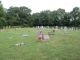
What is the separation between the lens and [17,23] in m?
92.6

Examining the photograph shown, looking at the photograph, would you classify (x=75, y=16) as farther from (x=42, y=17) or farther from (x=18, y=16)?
(x=18, y=16)

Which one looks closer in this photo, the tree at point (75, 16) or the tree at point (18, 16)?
the tree at point (75, 16)

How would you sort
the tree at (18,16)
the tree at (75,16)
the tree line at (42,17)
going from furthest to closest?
the tree at (18,16) < the tree line at (42,17) < the tree at (75,16)

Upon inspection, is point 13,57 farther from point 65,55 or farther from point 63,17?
point 63,17

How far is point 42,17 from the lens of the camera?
9550cm

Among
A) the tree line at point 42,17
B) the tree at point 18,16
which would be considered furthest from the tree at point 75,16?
the tree at point 18,16

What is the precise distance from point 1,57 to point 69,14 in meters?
79.6

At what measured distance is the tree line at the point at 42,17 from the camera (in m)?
88.6

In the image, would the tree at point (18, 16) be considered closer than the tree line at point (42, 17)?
No

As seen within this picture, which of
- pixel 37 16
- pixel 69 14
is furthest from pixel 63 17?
pixel 37 16

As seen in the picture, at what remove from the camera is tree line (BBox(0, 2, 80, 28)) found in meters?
88.6

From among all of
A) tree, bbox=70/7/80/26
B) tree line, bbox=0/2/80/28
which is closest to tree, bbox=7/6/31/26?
tree line, bbox=0/2/80/28

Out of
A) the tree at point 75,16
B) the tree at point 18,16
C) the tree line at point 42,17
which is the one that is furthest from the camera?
the tree at point 18,16

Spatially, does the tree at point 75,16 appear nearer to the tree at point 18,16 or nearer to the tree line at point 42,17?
the tree line at point 42,17
